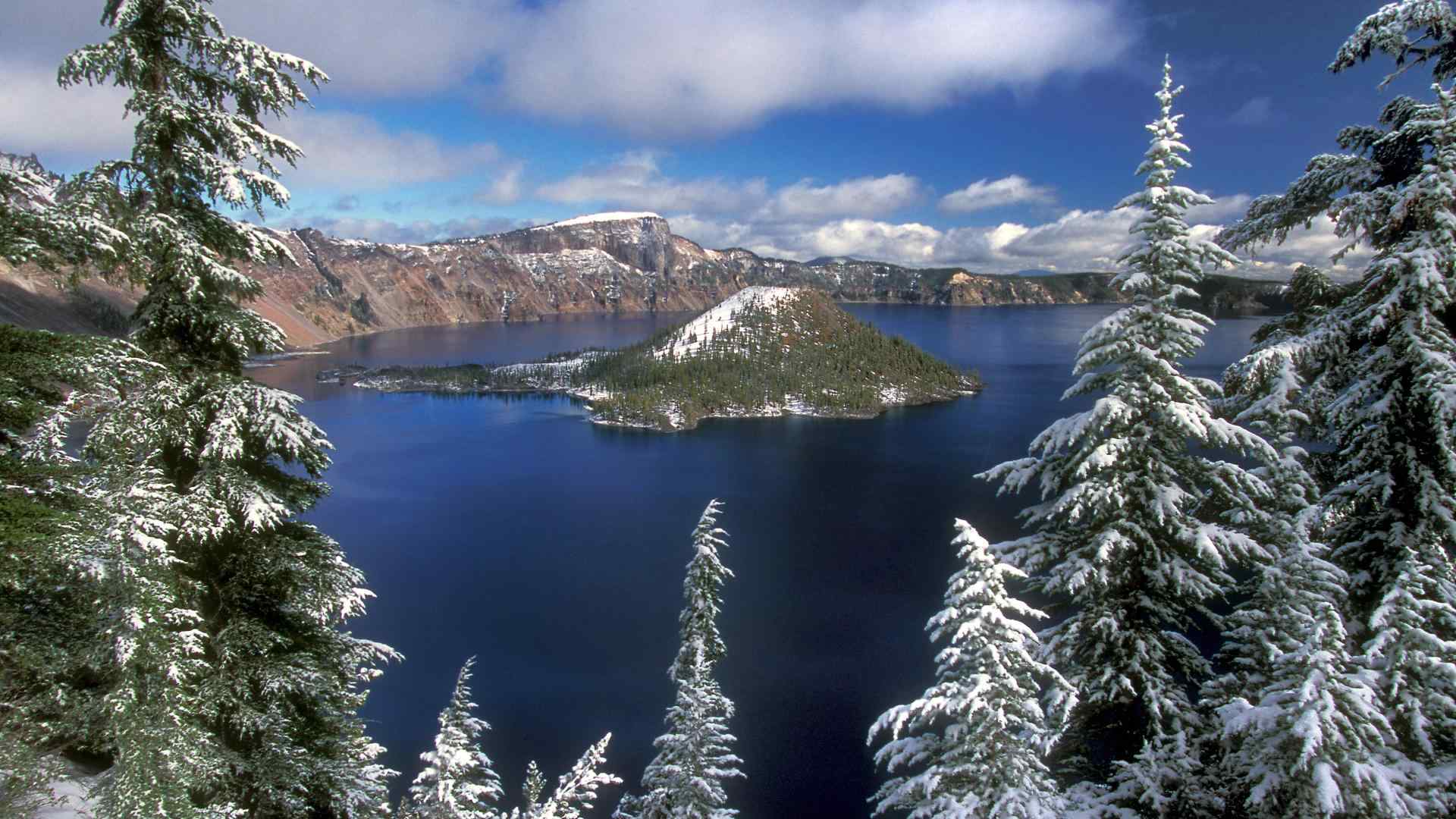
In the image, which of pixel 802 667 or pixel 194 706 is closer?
pixel 194 706

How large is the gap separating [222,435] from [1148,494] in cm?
1152

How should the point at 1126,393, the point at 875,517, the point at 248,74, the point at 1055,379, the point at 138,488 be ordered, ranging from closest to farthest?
the point at 138,488 → the point at 248,74 → the point at 1126,393 → the point at 875,517 → the point at 1055,379

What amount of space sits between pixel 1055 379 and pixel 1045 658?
184 m

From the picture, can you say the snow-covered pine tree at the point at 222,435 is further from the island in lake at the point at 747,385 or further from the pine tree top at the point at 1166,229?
the island in lake at the point at 747,385

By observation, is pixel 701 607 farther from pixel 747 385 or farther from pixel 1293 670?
pixel 747 385

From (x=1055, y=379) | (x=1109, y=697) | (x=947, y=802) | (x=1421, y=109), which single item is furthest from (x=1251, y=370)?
(x=1055, y=379)

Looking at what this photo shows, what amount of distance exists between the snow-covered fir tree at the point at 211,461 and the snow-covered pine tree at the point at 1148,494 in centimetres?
941

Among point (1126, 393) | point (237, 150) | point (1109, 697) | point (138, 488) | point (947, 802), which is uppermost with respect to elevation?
point (237, 150)

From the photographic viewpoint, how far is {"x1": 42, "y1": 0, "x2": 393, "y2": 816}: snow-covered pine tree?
8.01 m

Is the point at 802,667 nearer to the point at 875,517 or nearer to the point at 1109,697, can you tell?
the point at 875,517

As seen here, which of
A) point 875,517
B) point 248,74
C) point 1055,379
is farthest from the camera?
point 1055,379

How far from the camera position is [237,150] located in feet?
29.3

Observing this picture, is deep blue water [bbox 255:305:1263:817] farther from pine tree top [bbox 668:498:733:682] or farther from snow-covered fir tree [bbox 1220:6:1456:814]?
snow-covered fir tree [bbox 1220:6:1456:814]

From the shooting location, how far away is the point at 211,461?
8.48 meters
